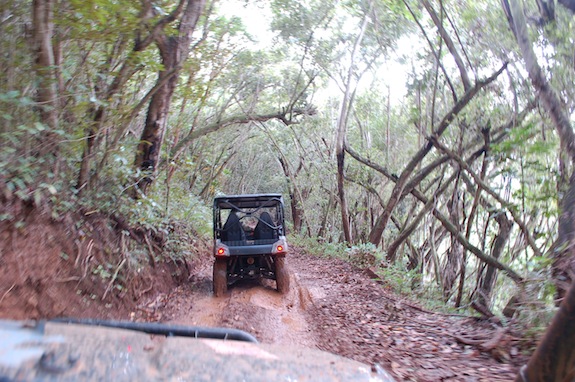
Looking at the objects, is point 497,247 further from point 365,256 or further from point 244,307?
point 244,307

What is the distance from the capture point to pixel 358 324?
24.8 ft

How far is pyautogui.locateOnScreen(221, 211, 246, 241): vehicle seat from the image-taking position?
10117mm

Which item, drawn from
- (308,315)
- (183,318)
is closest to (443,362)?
(308,315)

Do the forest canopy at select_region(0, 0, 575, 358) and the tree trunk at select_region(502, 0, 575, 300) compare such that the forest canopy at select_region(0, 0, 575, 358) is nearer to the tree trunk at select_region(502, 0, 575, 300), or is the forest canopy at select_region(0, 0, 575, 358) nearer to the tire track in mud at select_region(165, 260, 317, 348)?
the tree trunk at select_region(502, 0, 575, 300)

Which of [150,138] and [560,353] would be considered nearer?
[560,353]

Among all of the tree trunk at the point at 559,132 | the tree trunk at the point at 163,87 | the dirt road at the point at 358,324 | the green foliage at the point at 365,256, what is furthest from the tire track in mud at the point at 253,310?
the tree trunk at the point at 559,132

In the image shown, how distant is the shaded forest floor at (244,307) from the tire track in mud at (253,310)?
0.02 m

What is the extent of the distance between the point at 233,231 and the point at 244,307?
7.45ft

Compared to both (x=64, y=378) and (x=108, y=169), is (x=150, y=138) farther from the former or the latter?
(x=64, y=378)

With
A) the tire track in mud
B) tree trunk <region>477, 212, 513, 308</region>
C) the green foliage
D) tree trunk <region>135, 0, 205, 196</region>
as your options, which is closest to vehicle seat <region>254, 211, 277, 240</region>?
the tire track in mud

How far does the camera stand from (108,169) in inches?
321

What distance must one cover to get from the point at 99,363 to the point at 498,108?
1061 centimetres

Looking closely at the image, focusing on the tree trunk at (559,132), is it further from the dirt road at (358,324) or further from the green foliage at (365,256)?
the green foliage at (365,256)

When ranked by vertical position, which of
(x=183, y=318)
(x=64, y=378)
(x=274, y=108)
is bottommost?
(x=183, y=318)
